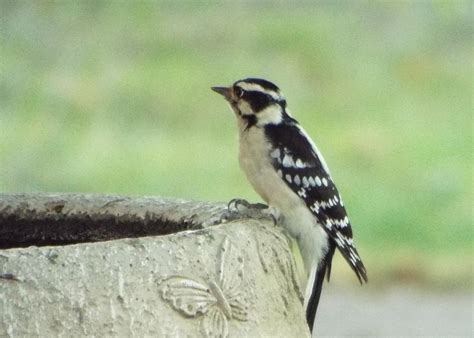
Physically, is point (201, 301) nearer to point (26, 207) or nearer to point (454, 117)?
point (26, 207)

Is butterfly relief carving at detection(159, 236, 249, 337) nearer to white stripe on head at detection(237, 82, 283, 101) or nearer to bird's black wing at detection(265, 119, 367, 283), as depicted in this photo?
bird's black wing at detection(265, 119, 367, 283)

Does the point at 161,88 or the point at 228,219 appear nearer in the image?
the point at 228,219

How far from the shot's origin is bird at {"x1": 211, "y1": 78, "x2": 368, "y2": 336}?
2.31 m

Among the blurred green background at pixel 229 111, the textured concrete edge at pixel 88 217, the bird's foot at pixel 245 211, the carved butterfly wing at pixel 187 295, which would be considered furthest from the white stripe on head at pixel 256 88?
the blurred green background at pixel 229 111

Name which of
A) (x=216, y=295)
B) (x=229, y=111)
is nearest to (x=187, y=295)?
(x=216, y=295)

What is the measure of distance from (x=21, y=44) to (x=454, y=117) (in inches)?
59.5

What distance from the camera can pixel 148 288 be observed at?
1.52 metres

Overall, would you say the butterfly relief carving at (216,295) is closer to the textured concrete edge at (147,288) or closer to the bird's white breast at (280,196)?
the textured concrete edge at (147,288)

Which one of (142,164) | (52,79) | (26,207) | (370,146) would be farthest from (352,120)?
(26,207)

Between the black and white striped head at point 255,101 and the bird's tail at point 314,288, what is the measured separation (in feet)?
1.02

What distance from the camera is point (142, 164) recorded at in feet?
14.3

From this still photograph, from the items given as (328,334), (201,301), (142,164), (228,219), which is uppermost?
(142,164)

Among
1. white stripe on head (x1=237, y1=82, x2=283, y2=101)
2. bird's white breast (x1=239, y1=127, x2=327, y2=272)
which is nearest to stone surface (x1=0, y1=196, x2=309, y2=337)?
bird's white breast (x1=239, y1=127, x2=327, y2=272)

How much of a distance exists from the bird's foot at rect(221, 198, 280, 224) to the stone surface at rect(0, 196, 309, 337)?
15 centimetres
